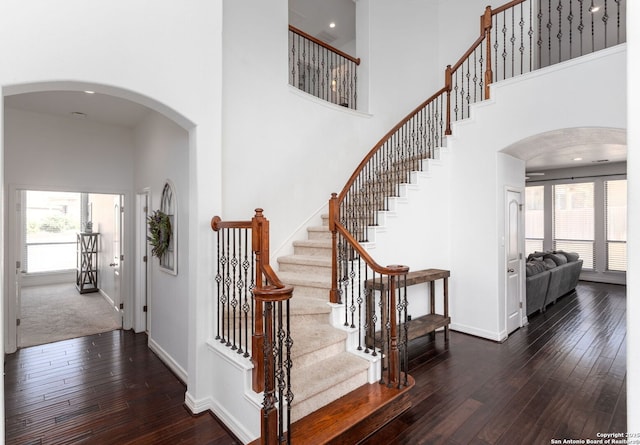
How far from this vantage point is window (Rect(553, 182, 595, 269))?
866 cm

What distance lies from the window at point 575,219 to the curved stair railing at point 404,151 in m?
3.75

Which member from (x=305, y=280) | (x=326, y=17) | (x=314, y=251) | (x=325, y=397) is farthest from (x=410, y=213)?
(x=326, y=17)

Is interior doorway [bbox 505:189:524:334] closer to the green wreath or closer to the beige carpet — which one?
the green wreath

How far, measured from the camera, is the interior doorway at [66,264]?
5.11m

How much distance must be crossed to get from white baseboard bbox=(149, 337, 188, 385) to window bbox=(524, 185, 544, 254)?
1016 centimetres

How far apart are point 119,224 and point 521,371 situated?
19.9ft

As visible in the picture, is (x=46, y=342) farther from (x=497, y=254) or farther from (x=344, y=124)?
(x=497, y=254)

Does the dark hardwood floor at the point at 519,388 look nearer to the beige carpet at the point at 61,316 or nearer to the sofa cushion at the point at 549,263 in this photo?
the sofa cushion at the point at 549,263

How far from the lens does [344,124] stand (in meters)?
5.63

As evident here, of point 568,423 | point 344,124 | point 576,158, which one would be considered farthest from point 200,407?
point 576,158

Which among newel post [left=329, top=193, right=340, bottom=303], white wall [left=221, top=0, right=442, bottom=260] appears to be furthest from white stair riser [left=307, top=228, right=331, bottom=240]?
newel post [left=329, top=193, right=340, bottom=303]

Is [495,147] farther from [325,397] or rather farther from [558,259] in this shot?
[325,397]

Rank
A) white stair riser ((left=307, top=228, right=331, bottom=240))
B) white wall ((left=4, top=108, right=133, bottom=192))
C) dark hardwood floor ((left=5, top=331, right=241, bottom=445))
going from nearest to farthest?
dark hardwood floor ((left=5, top=331, right=241, bottom=445))
white wall ((left=4, top=108, right=133, bottom=192))
white stair riser ((left=307, top=228, right=331, bottom=240))

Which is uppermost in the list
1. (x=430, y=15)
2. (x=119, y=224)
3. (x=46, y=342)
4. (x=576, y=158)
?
(x=430, y=15)
